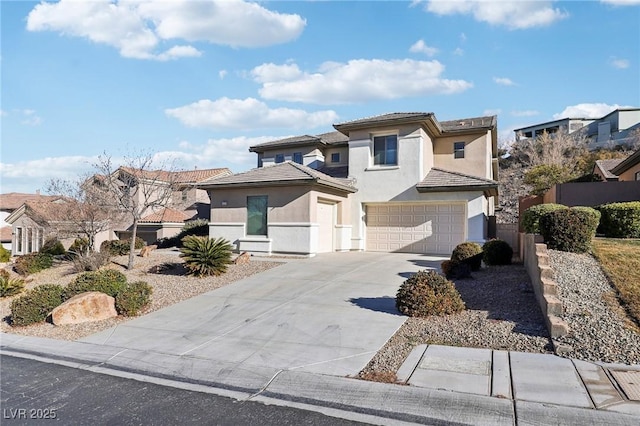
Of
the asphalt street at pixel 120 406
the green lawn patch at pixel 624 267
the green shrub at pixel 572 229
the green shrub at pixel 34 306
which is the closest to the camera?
the asphalt street at pixel 120 406

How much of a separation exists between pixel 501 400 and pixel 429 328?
112 inches

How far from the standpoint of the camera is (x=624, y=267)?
934cm

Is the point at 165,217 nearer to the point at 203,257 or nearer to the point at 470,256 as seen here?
the point at 203,257

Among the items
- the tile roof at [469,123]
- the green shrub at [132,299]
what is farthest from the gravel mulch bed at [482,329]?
the tile roof at [469,123]

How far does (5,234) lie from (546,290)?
47059 mm

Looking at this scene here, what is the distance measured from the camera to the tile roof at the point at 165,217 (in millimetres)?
29244

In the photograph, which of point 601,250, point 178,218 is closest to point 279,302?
point 601,250

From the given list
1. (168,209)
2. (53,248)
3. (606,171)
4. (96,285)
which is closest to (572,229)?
(96,285)

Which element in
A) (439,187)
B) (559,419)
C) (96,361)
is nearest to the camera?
(559,419)

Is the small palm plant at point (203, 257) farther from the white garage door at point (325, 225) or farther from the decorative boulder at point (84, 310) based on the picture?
the white garage door at point (325, 225)

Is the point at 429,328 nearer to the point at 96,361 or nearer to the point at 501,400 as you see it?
the point at 501,400

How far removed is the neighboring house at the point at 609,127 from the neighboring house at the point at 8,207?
176 ft

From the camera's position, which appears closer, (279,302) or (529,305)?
(529,305)

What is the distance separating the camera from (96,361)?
753 centimetres
